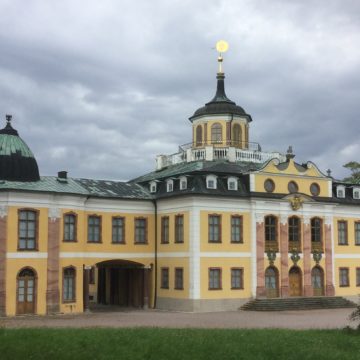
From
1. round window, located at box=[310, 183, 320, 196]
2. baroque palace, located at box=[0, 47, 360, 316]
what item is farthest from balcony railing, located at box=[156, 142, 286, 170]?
round window, located at box=[310, 183, 320, 196]

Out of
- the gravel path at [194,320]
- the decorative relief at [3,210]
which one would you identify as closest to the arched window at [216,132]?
the gravel path at [194,320]

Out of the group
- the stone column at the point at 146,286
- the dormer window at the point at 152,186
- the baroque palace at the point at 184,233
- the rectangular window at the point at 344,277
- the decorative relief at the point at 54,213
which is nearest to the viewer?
the baroque palace at the point at 184,233

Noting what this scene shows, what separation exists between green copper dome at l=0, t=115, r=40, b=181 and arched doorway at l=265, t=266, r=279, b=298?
56.7ft

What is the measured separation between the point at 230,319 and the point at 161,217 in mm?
11521

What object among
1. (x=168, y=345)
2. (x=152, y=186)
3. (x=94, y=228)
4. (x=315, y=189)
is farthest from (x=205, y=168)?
(x=168, y=345)

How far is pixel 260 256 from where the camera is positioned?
46.5m

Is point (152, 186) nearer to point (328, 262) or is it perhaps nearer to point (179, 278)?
point (179, 278)

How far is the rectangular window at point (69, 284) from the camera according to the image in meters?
41.9

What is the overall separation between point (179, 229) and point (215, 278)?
411 cm

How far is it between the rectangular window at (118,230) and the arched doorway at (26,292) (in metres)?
7.09

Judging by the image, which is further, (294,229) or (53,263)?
(294,229)

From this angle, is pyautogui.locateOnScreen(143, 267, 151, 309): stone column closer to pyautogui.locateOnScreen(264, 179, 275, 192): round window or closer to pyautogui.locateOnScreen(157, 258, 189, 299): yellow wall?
pyautogui.locateOnScreen(157, 258, 189, 299): yellow wall

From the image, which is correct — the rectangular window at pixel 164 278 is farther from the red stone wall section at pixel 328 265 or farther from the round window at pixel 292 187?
the red stone wall section at pixel 328 265

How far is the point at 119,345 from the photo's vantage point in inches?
906
